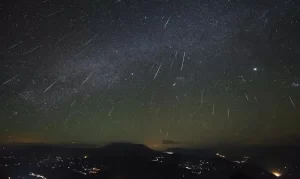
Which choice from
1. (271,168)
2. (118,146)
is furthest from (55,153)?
(271,168)

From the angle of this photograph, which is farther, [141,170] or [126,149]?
[126,149]

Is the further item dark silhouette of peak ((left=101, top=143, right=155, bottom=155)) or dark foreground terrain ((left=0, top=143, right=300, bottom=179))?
dark silhouette of peak ((left=101, top=143, right=155, bottom=155))

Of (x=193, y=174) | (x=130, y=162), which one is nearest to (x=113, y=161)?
(x=130, y=162)

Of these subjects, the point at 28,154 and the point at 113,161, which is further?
the point at 28,154

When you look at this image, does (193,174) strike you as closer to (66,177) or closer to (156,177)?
(156,177)

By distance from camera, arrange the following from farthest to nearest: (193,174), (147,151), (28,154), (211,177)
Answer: (28,154)
(147,151)
(193,174)
(211,177)

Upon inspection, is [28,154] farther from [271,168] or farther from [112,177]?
[271,168]

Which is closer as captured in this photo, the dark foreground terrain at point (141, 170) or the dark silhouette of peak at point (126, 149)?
the dark foreground terrain at point (141, 170)

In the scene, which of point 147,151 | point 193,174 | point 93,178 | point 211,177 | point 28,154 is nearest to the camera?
point 93,178

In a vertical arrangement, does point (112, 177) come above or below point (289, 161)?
below
